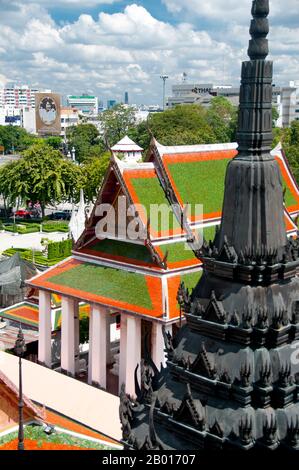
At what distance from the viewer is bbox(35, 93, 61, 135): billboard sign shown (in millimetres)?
123938

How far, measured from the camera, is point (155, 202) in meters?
23.5

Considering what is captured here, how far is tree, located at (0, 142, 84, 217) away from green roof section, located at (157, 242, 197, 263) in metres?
41.1

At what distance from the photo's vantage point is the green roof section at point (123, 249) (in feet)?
75.2

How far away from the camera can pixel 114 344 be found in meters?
29.4

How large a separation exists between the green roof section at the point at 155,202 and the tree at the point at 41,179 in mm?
39976

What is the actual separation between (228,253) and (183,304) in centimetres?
137

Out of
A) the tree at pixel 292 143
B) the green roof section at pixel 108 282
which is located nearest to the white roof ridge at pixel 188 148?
the green roof section at pixel 108 282

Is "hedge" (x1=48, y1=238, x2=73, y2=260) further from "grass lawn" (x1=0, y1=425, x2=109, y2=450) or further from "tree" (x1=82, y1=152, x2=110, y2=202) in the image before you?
"grass lawn" (x1=0, y1=425, x2=109, y2=450)

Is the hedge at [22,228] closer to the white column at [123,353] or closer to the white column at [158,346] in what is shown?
the white column at [123,353]

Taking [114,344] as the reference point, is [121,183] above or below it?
above

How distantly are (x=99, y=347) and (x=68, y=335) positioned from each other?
6.09 feet
